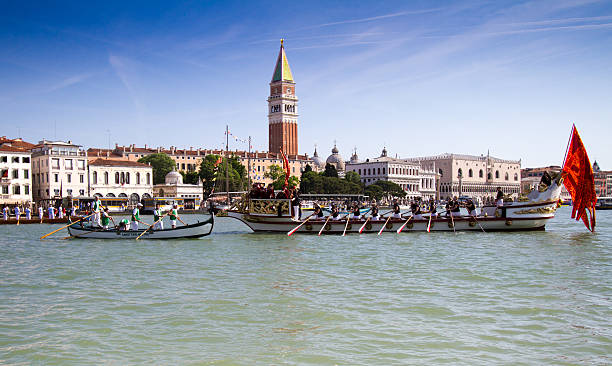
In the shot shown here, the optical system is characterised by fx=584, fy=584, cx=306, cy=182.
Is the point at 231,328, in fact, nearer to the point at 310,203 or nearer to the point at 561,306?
the point at 561,306

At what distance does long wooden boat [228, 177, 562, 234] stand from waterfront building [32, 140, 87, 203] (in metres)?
35.3

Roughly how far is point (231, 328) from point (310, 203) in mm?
58834

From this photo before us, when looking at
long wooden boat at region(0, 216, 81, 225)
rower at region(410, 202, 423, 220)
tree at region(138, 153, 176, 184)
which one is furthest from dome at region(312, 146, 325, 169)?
rower at region(410, 202, 423, 220)

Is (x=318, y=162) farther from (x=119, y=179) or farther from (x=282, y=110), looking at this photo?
(x=119, y=179)

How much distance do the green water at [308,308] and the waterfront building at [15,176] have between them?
3770 cm

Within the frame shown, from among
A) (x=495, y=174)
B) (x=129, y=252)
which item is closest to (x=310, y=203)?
(x=129, y=252)

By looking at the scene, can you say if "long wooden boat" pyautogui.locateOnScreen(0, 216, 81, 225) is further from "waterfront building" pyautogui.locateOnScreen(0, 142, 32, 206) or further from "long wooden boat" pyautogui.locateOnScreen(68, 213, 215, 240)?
"waterfront building" pyautogui.locateOnScreen(0, 142, 32, 206)

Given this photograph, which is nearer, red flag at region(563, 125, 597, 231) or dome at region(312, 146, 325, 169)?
red flag at region(563, 125, 597, 231)

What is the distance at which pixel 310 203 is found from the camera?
2638 inches

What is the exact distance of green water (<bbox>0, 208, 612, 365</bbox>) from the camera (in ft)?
23.2

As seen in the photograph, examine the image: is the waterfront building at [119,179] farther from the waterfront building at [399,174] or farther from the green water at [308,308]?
the waterfront building at [399,174]

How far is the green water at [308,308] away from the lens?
7.07 m

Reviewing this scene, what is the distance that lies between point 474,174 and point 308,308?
373 ft

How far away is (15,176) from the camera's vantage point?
51344mm
